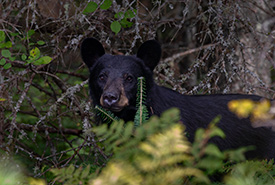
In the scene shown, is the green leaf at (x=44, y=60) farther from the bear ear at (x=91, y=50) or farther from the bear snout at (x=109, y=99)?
the bear snout at (x=109, y=99)

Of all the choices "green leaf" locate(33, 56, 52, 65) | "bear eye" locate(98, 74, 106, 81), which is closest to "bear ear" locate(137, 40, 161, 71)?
"bear eye" locate(98, 74, 106, 81)

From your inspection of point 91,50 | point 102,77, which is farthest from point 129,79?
point 91,50

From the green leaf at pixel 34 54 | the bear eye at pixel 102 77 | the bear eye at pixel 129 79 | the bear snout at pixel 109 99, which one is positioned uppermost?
the green leaf at pixel 34 54

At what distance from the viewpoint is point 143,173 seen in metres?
1.77

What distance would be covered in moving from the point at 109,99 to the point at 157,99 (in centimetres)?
53

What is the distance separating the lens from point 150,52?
4172 mm

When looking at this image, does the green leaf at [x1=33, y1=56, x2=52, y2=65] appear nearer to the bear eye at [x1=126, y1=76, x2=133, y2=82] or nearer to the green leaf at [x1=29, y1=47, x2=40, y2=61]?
the green leaf at [x1=29, y1=47, x2=40, y2=61]

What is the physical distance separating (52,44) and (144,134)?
3.44 m

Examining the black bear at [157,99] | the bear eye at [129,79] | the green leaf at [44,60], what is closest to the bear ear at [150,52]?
the black bear at [157,99]

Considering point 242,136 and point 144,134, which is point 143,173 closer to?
point 144,134

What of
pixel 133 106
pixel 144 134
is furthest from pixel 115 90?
pixel 144 134

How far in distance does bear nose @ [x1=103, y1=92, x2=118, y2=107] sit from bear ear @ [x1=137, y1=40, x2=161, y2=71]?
2.59ft

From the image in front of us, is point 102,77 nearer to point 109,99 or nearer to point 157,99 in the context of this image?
point 109,99

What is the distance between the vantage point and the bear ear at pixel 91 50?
168 inches
